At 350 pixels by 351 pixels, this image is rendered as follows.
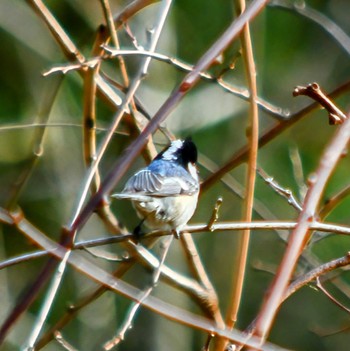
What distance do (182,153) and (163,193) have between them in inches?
13.3

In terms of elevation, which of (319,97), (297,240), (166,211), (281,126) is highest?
(281,126)

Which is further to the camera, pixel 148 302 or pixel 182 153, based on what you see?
pixel 182 153

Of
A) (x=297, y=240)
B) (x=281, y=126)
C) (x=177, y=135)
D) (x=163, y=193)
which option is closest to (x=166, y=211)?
(x=163, y=193)

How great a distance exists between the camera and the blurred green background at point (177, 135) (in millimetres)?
6027

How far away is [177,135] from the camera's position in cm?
595

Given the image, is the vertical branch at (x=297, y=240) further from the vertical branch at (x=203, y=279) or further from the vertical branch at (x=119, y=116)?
the vertical branch at (x=203, y=279)

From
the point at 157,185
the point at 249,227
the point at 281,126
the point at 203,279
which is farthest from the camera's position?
the point at 157,185

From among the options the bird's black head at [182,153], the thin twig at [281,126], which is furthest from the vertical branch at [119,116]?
the bird's black head at [182,153]

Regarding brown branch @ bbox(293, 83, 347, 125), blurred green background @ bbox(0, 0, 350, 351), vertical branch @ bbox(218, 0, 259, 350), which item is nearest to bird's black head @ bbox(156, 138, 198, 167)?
vertical branch @ bbox(218, 0, 259, 350)

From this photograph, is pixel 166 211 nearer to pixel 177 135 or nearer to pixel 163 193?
pixel 163 193

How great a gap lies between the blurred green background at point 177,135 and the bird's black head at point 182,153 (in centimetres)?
224

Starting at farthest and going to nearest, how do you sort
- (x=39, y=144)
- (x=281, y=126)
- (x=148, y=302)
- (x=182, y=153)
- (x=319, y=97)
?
(x=182, y=153) → (x=281, y=126) → (x=39, y=144) → (x=319, y=97) → (x=148, y=302)

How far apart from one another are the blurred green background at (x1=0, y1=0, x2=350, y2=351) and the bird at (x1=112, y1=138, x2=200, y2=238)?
244 centimetres

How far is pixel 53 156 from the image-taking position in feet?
19.9
